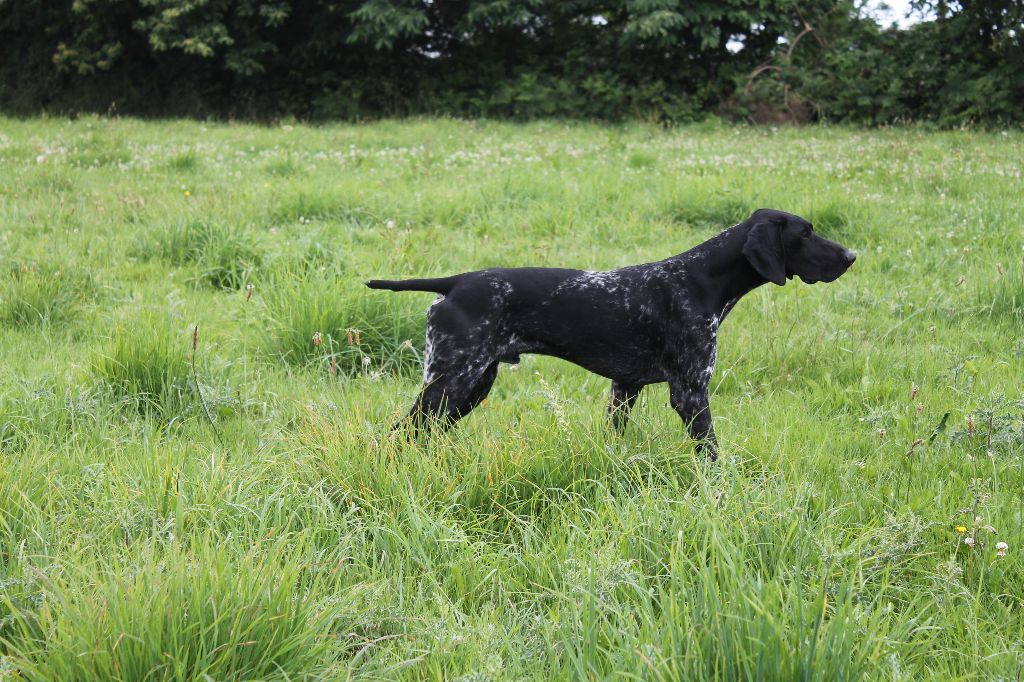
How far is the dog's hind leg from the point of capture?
434 cm

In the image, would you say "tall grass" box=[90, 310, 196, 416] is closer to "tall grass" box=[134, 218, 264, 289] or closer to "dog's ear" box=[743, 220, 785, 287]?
"tall grass" box=[134, 218, 264, 289]

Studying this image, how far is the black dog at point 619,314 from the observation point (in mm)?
4137

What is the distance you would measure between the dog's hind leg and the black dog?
26 mm

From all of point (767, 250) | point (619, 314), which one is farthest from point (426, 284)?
point (767, 250)

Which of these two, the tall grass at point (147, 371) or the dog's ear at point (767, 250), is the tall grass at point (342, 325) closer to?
the tall grass at point (147, 371)

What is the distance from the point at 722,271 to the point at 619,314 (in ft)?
1.78

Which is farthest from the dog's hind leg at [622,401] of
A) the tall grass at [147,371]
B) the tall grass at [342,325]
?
the tall grass at [147,371]

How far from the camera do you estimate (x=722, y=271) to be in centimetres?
431

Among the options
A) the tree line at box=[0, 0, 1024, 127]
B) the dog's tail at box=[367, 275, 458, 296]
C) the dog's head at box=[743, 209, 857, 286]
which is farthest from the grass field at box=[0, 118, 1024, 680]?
the tree line at box=[0, 0, 1024, 127]

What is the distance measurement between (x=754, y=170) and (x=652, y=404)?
6870mm

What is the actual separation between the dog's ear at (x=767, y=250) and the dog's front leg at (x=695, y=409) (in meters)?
0.60

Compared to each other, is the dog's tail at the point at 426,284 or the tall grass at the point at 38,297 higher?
the dog's tail at the point at 426,284

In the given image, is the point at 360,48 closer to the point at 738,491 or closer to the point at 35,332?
the point at 35,332

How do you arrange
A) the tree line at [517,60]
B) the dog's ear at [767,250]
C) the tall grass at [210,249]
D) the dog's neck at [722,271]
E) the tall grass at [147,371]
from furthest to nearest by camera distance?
1. the tree line at [517,60]
2. the tall grass at [210,249]
3. the tall grass at [147,371]
4. the dog's neck at [722,271]
5. the dog's ear at [767,250]
